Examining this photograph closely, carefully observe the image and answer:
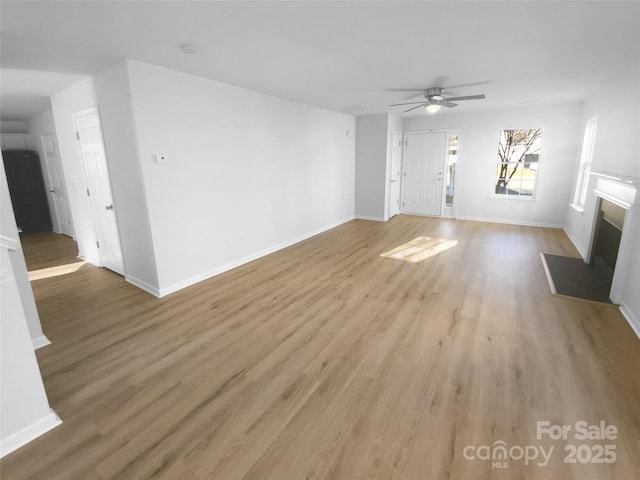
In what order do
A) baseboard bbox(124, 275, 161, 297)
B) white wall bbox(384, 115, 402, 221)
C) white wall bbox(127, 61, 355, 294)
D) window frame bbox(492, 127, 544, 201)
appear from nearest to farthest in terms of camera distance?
white wall bbox(127, 61, 355, 294)
baseboard bbox(124, 275, 161, 297)
window frame bbox(492, 127, 544, 201)
white wall bbox(384, 115, 402, 221)

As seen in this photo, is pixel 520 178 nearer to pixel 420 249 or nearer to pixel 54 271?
pixel 420 249

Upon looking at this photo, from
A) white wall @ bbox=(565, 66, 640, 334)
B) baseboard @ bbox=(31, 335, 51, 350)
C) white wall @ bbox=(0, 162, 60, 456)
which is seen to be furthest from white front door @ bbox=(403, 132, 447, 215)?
white wall @ bbox=(0, 162, 60, 456)

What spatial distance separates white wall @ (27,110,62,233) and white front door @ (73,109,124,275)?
2.73 meters

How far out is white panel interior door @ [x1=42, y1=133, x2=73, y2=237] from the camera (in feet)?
20.2

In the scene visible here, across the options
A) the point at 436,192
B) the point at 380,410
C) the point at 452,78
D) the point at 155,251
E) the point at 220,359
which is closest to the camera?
the point at 380,410

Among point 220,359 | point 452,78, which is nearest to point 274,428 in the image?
point 220,359

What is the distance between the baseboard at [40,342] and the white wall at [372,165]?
6320mm

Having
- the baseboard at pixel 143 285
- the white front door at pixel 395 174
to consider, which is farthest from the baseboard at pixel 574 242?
the baseboard at pixel 143 285

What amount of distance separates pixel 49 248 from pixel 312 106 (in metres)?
5.69

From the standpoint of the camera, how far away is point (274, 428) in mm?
1826

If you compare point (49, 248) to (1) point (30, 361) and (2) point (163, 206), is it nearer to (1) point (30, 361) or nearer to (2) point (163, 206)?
(2) point (163, 206)

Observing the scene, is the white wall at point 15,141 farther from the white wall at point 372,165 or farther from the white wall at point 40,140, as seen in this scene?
the white wall at point 372,165

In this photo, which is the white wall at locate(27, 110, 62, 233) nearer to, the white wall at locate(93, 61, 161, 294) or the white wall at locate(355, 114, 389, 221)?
the white wall at locate(93, 61, 161, 294)

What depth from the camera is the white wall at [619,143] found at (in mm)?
2993
